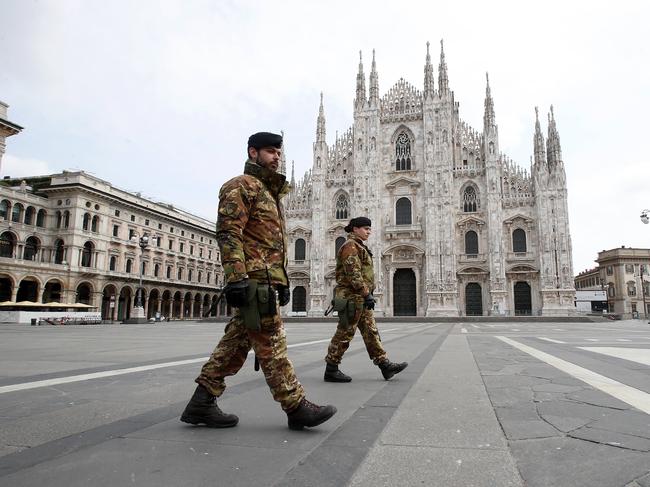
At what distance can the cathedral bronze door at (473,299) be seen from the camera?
111 ft

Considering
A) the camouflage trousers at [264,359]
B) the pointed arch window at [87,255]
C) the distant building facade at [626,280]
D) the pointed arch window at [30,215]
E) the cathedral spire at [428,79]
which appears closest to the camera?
the camouflage trousers at [264,359]

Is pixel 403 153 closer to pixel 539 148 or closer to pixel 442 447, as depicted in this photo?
pixel 539 148

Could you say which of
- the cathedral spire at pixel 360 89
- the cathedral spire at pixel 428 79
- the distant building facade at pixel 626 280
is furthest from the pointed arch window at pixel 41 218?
the distant building facade at pixel 626 280

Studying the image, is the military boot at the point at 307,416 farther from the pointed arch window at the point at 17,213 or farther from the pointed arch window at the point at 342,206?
the pointed arch window at the point at 17,213

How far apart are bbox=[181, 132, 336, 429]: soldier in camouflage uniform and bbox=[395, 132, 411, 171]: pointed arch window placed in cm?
3474

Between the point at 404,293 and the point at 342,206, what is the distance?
877 centimetres

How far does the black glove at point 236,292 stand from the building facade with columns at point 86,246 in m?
34.6

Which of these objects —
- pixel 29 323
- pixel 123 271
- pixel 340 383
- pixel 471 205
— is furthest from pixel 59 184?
pixel 340 383

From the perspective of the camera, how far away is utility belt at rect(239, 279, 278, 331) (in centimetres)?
267

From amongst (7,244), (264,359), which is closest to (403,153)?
(7,244)

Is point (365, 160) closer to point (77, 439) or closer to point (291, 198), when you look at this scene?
point (291, 198)

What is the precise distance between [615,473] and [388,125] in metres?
37.3

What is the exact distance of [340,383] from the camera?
4426 mm

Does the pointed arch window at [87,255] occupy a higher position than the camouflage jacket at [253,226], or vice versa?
the pointed arch window at [87,255]
